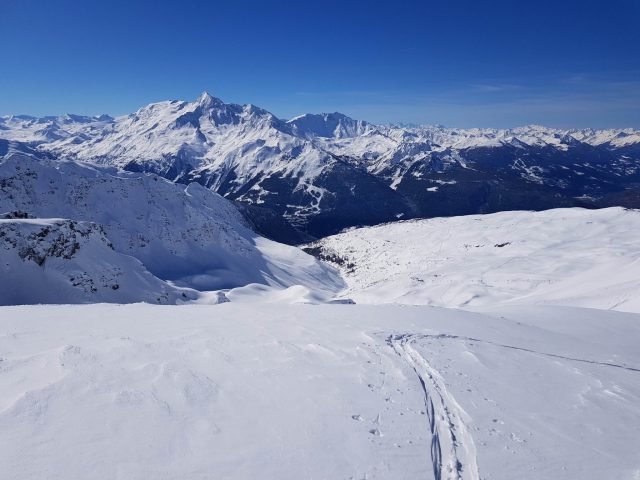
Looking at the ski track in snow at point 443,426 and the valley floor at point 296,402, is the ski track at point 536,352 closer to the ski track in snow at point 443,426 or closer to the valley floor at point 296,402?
the valley floor at point 296,402

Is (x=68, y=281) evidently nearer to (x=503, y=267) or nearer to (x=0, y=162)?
(x=0, y=162)

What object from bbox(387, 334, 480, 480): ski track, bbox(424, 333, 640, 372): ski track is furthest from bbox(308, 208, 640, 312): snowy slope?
bbox(387, 334, 480, 480): ski track

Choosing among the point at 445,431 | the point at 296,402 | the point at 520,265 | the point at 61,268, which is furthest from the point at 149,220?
the point at 445,431

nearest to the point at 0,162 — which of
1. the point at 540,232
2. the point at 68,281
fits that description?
the point at 68,281

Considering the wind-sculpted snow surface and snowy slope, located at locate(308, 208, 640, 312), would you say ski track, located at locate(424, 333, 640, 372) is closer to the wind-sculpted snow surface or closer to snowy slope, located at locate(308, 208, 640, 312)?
snowy slope, located at locate(308, 208, 640, 312)

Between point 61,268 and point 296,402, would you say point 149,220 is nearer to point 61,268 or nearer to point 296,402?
point 61,268

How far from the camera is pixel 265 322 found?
21.3 m

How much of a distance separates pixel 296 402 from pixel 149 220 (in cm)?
10665

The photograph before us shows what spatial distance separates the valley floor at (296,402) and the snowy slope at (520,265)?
32.1 meters

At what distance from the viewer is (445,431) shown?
11.8m

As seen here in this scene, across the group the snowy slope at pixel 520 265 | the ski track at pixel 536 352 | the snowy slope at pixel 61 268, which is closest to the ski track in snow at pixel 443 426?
the ski track at pixel 536 352

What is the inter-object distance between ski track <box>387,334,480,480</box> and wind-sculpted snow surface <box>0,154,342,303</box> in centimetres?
6964

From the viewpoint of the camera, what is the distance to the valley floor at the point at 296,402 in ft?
30.5

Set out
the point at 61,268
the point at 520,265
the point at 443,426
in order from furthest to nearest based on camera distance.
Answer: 1. the point at 520,265
2. the point at 61,268
3. the point at 443,426
